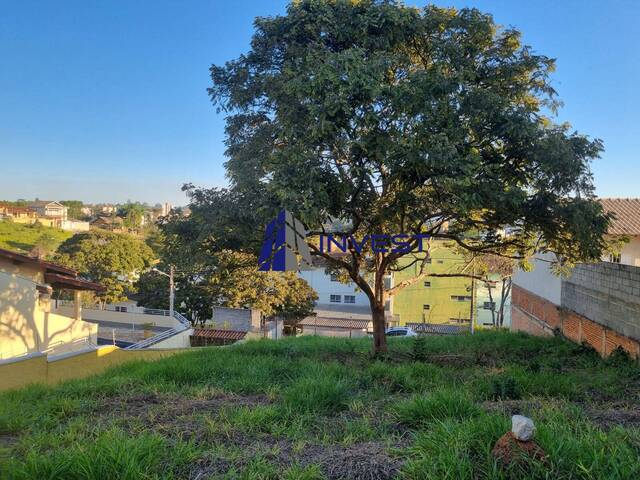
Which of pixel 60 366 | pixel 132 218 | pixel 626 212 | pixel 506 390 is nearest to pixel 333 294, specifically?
pixel 626 212

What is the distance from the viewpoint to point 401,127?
654cm

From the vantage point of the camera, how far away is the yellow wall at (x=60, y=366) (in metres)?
7.30

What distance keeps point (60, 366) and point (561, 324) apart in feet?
38.7

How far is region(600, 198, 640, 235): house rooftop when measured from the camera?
17688 mm

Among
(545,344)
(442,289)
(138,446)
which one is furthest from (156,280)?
(138,446)

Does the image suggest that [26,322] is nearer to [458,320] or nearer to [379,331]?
[379,331]

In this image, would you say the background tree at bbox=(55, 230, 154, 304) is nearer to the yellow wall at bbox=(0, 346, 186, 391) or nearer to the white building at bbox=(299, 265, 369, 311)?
the white building at bbox=(299, 265, 369, 311)

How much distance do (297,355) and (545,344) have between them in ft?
19.9

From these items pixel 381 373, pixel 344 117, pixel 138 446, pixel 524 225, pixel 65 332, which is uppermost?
pixel 344 117

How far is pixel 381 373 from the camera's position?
6047 mm

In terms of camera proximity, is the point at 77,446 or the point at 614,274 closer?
the point at 77,446

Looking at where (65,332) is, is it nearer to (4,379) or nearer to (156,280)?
(4,379)

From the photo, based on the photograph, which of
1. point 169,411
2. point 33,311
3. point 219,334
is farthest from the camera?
point 219,334

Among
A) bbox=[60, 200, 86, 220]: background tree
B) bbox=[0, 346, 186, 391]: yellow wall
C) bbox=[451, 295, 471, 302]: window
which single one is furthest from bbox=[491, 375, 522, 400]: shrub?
bbox=[60, 200, 86, 220]: background tree
